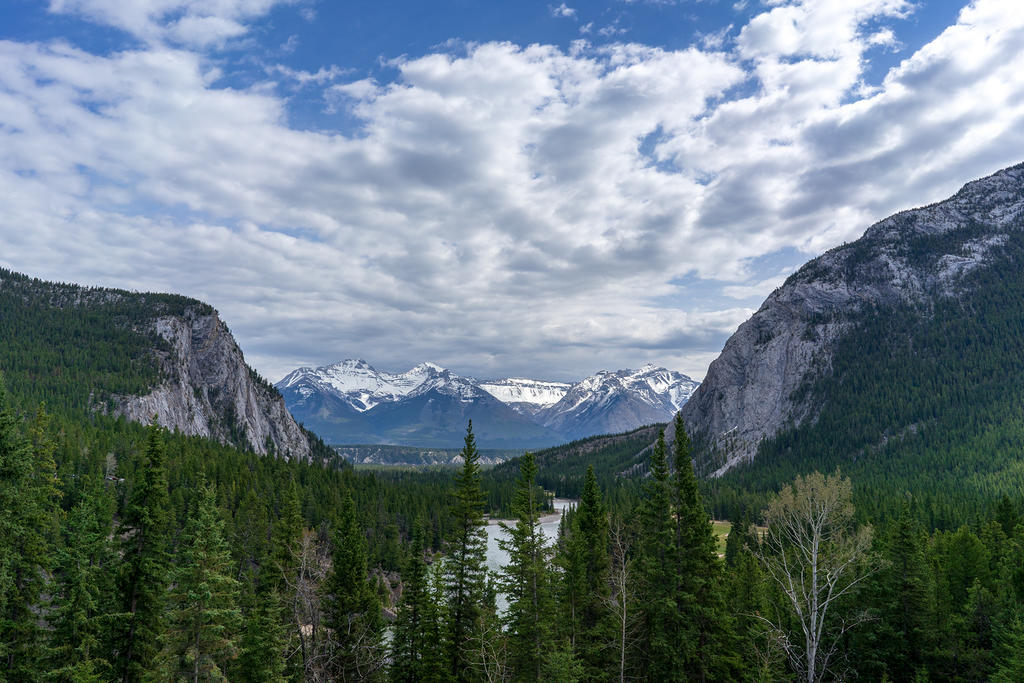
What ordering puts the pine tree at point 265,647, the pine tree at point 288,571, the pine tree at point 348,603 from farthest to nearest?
the pine tree at point 348,603, the pine tree at point 288,571, the pine tree at point 265,647

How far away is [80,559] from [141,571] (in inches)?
138

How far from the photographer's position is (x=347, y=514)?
49.5 m

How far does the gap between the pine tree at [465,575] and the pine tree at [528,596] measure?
7.53ft

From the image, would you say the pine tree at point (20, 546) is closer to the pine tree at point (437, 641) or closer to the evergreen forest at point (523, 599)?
the evergreen forest at point (523, 599)

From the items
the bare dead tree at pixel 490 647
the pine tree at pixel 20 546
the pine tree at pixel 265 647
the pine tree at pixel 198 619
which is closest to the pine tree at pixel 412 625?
the bare dead tree at pixel 490 647

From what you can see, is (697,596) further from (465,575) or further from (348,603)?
(348,603)

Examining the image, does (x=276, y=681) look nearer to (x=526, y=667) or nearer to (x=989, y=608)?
(x=526, y=667)

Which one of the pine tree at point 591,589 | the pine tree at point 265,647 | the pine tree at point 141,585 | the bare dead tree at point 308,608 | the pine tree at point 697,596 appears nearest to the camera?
the pine tree at point 697,596

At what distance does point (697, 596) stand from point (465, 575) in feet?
45.4

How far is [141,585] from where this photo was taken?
3478 cm

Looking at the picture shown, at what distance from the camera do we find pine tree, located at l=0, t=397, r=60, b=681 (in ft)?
85.1

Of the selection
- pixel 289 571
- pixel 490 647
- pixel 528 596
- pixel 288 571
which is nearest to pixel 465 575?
pixel 528 596

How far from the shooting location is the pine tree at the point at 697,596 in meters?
32.2

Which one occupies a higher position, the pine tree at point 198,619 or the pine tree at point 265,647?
the pine tree at point 198,619
